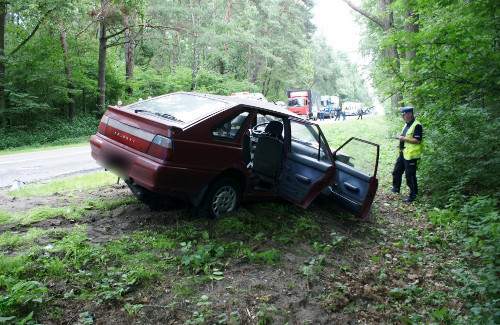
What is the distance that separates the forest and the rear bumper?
9.92 ft

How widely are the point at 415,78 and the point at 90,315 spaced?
638 cm

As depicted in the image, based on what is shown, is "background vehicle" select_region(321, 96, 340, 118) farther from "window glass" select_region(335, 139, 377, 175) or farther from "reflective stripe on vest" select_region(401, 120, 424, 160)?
"window glass" select_region(335, 139, 377, 175)

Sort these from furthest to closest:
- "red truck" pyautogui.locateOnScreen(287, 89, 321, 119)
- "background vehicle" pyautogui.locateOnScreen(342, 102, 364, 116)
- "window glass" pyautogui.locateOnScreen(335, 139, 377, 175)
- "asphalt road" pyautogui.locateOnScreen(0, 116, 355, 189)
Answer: "background vehicle" pyautogui.locateOnScreen(342, 102, 364, 116)
"red truck" pyautogui.locateOnScreen(287, 89, 321, 119)
"asphalt road" pyautogui.locateOnScreen(0, 116, 355, 189)
"window glass" pyautogui.locateOnScreen(335, 139, 377, 175)

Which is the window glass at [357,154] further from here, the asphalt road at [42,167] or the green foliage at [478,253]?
the asphalt road at [42,167]

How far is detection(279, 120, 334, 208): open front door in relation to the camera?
4.80m

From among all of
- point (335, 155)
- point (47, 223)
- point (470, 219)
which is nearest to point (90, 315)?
point (47, 223)

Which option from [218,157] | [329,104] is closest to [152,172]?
[218,157]

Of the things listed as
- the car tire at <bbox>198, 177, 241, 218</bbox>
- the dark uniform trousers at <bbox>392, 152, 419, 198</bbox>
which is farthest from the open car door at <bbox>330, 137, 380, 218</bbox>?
the car tire at <bbox>198, 177, 241, 218</bbox>

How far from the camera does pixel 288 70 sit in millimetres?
40844

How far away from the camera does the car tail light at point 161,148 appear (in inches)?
146

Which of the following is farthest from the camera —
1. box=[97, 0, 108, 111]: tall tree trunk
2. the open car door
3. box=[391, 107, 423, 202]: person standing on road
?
box=[97, 0, 108, 111]: tall tree trunk

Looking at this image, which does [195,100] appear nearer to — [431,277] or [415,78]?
[431,277]

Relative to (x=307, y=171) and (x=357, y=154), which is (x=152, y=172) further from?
(x=357, y=154)

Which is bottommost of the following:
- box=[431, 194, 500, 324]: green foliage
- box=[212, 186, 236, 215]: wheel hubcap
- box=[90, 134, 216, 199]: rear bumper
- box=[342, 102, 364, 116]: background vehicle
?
box=[431, 194, 500, 324]: green foliage
